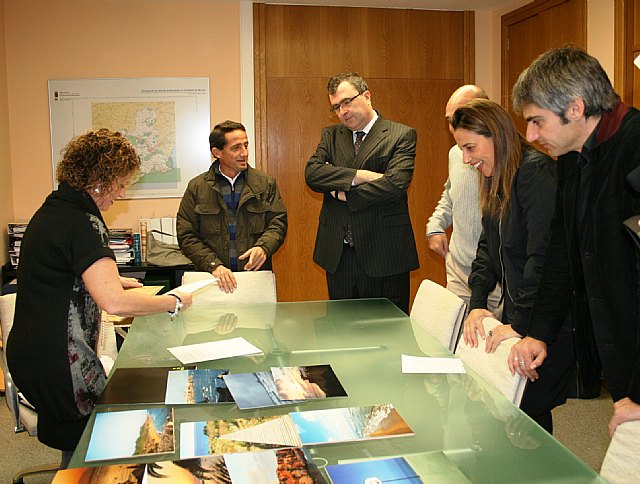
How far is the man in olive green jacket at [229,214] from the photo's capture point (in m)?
3.45

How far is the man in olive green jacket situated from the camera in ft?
11.3

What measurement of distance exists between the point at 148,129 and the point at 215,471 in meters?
4.20

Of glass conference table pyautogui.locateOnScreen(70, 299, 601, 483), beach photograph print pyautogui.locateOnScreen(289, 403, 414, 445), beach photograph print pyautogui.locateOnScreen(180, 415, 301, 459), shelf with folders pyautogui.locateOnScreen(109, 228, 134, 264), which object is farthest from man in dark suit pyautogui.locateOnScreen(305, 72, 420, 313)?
shelf with folders pyautogui.locateOnScreen(109, 228, 134, 264)

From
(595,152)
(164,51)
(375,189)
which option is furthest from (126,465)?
(164,51)

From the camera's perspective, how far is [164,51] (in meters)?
5.16

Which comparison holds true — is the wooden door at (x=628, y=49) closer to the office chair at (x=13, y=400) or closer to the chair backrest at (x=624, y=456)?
the chair backrest at (x=624, y=456)

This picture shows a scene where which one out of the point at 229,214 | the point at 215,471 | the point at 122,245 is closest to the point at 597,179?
the point at 215,471

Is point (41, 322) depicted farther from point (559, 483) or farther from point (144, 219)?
point (144, 219)

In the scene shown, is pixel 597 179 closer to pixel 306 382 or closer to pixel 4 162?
→ pixel 306 382

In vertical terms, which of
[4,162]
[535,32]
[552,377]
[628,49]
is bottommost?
[552,377]

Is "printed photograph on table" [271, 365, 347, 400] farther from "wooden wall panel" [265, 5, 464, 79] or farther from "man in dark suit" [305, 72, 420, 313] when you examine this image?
"wooden wall panel" [265, 5, 464, 79]

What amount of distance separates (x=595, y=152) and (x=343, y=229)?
1785mm

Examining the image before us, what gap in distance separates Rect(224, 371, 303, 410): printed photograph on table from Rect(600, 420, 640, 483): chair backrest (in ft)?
2.53

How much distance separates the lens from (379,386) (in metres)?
1.94
